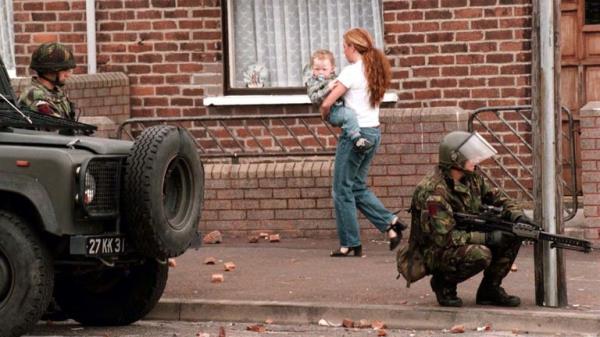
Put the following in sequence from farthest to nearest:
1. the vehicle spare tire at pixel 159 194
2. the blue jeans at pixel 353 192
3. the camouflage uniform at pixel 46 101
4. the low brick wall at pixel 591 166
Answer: the low brick wall at pixel 591 166, the blue jeans at pixel 353 192, the camouflage uniform at pixel 46 101, the vehicle spare tire at pixel 159 194

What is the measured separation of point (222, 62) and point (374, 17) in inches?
59.4

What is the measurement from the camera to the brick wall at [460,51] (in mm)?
15312

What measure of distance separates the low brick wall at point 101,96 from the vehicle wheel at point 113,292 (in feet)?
15.2

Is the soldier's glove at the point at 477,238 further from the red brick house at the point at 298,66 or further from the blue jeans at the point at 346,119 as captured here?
the red brick house at the point at 298,66

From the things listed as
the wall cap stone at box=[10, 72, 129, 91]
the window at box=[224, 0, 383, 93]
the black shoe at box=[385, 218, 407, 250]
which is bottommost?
the black shoe at box=[385, 218, 407, 250]

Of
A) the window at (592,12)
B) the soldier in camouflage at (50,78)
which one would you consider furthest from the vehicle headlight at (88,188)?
the window at (592,12)

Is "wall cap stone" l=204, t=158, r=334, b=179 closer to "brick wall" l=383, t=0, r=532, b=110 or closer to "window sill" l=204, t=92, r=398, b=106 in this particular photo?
"window sill" l=204, t=92, r=398, b=106

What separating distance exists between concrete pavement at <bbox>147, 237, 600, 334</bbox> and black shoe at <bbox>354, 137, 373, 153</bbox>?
0.86 m

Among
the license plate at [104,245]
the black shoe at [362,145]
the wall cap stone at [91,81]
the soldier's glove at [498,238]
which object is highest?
the wall cap stone at [91,81]

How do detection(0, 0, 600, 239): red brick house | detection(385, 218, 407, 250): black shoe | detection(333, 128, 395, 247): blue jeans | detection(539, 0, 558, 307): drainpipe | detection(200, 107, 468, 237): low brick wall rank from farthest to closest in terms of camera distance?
detection(0, 0, 600, 239): red brick house, detection(200, 107, 468, 237): low brick wall, detection(385, 218, 407, 250): black shoe, detection(333, 128, 395, 247): blue jeans, detection(539, 0, 558, 307): drainpipe

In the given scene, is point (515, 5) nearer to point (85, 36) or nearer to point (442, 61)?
point (442, 61)

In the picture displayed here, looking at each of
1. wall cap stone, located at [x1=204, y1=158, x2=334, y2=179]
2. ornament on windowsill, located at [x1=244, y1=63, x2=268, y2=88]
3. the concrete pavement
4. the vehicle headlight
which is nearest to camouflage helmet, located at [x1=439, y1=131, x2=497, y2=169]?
the concrete pavement

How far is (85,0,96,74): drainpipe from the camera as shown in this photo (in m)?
16.3

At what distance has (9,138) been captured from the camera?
9727 millimetres
